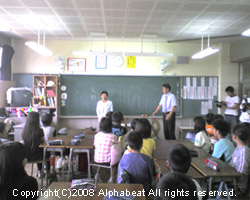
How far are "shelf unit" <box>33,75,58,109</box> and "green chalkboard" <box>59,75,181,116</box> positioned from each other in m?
0.23

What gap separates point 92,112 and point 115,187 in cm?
435

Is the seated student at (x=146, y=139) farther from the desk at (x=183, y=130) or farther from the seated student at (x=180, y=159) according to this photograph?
the desk at (x=183, y=130)

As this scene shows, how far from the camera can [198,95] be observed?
241 inches

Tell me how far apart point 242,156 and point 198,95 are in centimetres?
389

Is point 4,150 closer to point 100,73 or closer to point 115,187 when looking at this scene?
point 115,187

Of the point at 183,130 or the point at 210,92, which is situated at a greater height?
the point at 210,92

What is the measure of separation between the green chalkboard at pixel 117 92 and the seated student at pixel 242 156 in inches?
138

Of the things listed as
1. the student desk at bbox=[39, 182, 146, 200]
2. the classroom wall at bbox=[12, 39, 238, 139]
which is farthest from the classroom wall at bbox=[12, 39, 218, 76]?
the student desk at bbox=[39, 182, 146, 200]

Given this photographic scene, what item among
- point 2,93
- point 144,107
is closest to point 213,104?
point 144,107

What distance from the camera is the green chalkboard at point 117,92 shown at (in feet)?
19.5

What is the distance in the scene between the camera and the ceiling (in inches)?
138

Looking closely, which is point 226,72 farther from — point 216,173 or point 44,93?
Result: point 44,93

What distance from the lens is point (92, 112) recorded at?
6000 millimetres

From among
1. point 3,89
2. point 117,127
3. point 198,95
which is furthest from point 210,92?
point 3,89
